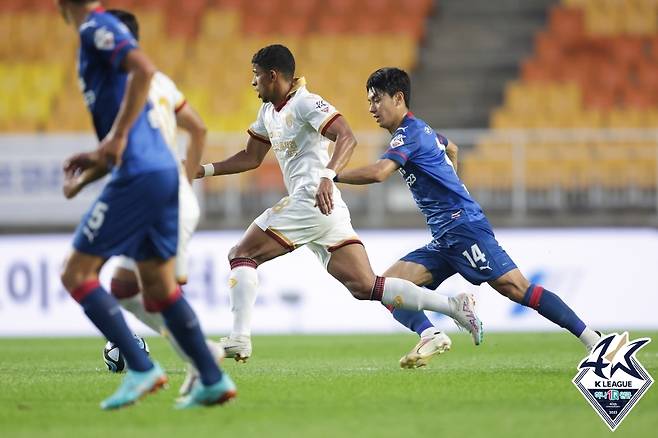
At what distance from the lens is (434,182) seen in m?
8.27

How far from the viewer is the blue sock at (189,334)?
5730 mm

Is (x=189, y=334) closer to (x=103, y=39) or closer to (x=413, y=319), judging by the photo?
(x=103, y=39)

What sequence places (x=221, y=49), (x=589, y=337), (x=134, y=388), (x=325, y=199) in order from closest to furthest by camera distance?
(x=134, y=388)
(x=325, y=199)
(x=589, y=337)
(x=221, y=49)

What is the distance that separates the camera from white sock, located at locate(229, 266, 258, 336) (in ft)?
26.2

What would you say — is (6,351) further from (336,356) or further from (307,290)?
(307,290)

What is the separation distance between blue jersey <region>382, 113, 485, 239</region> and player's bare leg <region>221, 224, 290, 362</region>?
104cm

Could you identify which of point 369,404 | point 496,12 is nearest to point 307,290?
point 369,404

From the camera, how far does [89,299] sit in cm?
578

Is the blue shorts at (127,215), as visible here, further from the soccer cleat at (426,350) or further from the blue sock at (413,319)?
the blue sock at (413,319)

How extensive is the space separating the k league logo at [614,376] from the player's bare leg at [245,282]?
240cm

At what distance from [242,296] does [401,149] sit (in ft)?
4.85

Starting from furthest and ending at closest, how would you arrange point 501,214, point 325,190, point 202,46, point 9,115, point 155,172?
point 202,46 → point 9,115 → point 501,214 → point 325,190 → point 155,172

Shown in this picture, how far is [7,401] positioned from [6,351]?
4832mm

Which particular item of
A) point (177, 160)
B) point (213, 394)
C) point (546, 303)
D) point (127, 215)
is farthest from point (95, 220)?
point (546, 303)
